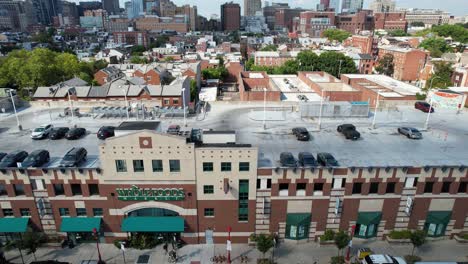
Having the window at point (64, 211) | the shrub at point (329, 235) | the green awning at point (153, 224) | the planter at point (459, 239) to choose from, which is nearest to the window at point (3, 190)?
the window at point (64, 211)

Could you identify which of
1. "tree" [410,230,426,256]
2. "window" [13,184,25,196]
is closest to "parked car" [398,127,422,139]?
"tree" [410,230,426,256]

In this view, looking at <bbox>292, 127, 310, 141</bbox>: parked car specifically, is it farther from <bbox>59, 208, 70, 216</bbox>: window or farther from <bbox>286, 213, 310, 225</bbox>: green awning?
Answer: <bbox>59, 208, 70, 216</bbox>: window

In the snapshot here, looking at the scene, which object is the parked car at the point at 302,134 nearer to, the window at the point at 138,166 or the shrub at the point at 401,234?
the shrub at the point at 401,234

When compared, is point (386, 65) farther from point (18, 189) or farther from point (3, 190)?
point (3, 190)

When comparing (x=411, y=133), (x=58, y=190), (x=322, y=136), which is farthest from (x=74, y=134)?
(x=411, y=133)

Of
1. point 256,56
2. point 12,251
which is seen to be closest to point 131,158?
point 12,251
